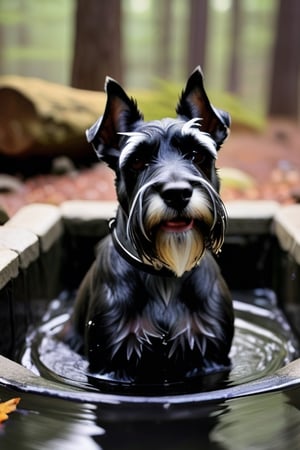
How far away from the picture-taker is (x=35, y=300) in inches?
161

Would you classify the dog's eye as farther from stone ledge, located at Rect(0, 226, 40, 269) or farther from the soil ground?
the soil ground

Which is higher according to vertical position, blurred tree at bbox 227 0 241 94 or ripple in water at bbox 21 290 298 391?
blurred tree at bbox 227 0 241 94

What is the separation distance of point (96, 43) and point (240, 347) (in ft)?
21.2

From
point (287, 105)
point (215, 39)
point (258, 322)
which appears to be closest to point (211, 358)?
point (258, 322)

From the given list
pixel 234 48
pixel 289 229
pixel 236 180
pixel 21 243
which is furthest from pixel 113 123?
pixel 234 48

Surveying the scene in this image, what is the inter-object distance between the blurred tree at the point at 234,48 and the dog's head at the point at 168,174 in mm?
11356

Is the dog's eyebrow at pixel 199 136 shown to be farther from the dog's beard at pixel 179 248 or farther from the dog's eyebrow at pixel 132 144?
the dog's beard at pixel 179 248

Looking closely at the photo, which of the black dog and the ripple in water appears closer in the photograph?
the black dog

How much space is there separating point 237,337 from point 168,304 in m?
1.04

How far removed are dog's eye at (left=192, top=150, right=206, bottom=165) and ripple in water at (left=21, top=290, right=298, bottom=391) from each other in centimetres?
106

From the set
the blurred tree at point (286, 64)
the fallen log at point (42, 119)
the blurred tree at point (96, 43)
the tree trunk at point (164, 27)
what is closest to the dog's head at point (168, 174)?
the fallen log at point (42, 119)

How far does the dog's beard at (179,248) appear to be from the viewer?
2615 millimetres

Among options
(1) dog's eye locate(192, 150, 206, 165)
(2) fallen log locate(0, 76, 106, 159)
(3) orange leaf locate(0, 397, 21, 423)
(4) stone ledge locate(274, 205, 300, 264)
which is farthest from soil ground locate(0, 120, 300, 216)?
(3) orange leaf locate(0, 397, 21, 423)

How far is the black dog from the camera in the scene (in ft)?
8.79
